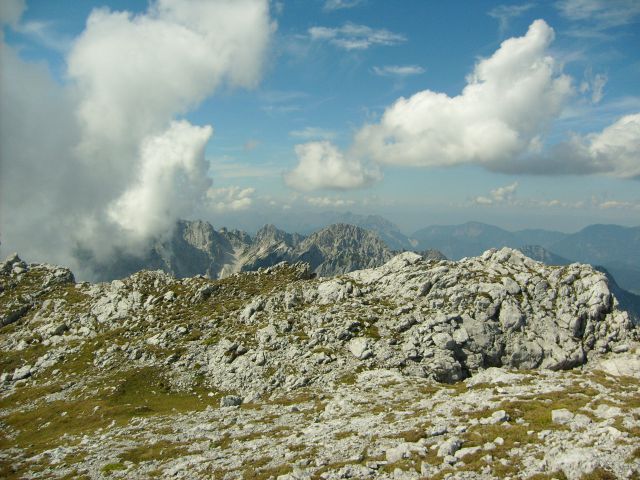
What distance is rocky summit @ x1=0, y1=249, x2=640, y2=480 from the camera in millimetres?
23688

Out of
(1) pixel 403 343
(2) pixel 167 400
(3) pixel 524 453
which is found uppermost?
(3) pixel 524 453

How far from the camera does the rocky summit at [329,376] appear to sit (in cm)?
2369

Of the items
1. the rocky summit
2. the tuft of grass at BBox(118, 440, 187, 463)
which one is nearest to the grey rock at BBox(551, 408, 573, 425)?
the rocky summit

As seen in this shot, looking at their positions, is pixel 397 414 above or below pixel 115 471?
above

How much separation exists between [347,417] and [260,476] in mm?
13053

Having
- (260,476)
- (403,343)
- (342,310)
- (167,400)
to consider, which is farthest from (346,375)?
(260,476)

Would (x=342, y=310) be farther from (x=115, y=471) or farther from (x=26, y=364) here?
(x=26, y=364)

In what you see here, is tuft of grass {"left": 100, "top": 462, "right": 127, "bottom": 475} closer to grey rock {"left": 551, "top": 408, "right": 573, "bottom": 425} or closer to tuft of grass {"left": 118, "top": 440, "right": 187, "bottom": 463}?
tuft of grass {"left": 118, "top": 440, "right": 187, "bottom": 463}

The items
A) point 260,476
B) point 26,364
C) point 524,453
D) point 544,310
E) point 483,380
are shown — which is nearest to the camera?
point 524,453

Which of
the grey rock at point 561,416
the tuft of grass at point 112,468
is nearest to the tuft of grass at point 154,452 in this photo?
the tuft of grass at point 112,468

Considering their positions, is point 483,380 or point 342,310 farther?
point 342,310

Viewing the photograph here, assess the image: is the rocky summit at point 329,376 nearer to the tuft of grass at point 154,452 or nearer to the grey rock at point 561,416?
the grey rock at point 561,416

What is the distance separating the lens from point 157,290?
102m

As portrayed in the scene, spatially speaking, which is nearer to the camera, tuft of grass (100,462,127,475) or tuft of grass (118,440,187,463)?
tuft of grass (100,462,127,475)
